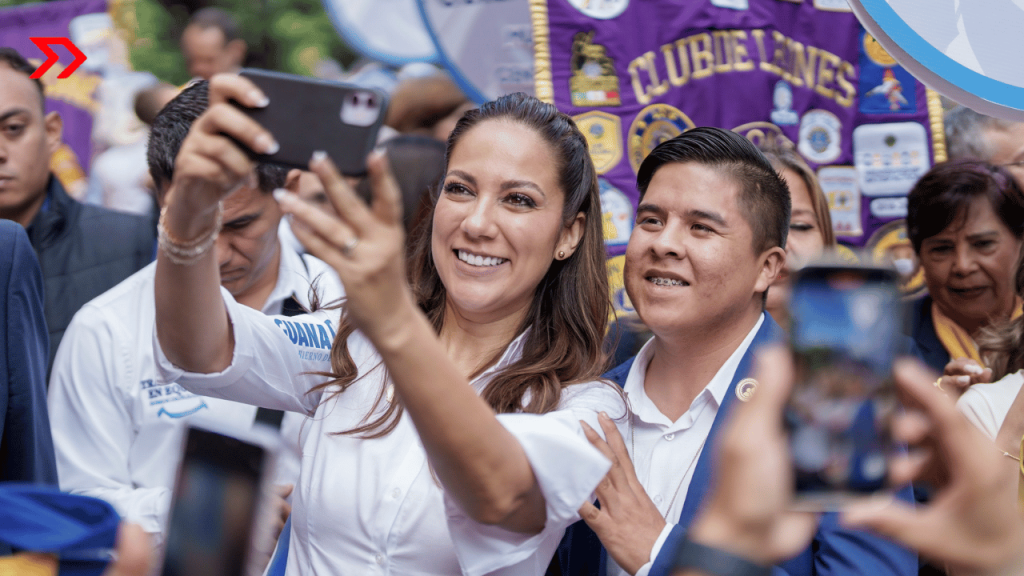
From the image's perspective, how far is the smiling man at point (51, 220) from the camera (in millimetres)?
3113

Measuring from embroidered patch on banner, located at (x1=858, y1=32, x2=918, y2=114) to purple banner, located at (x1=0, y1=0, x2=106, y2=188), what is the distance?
4.37m

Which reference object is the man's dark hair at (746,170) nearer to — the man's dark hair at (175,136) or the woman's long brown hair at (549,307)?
the woman's long brown hair at (549,307)

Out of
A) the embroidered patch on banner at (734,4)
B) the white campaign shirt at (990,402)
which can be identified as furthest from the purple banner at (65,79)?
the white campaign shirt at (990,402)

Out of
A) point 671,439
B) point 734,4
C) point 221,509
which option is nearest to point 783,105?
point 734,4

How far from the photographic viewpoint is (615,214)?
3.33 meters

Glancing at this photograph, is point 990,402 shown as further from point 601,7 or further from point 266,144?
point 266,144

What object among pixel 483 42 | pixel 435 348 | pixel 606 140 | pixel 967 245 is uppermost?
pixel 483 42

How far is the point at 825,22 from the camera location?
3525 millimetres

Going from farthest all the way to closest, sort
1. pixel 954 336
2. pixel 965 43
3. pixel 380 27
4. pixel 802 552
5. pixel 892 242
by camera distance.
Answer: pixel 380 27 → pixel 892 242 → pixel 954 336 → pixel 802 552 → pixel 965 43

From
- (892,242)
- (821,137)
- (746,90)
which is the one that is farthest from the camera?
(892,242)

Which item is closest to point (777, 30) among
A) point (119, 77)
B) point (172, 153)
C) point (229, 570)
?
point (172, 153)

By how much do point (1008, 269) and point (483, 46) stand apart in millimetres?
2012

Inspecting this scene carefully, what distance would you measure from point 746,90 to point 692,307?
162 centimetres

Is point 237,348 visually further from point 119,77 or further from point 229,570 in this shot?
point 119,77
